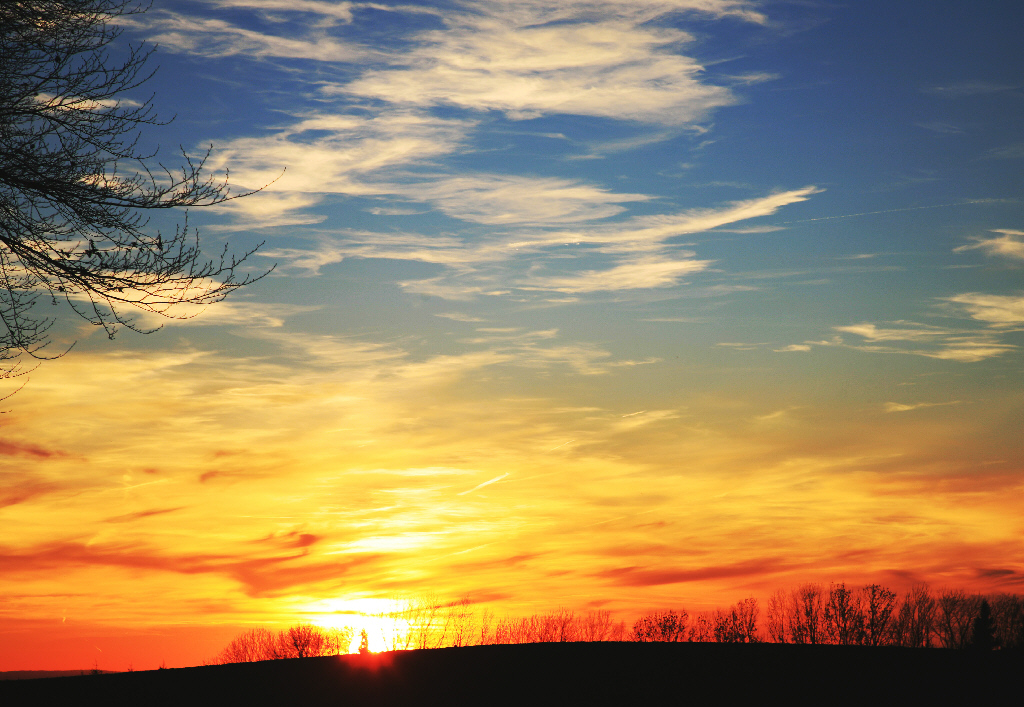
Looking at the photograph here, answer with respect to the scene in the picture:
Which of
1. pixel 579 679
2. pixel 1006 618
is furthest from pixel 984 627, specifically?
pixel 579 679

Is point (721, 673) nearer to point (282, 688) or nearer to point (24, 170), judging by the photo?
point (282, 688)

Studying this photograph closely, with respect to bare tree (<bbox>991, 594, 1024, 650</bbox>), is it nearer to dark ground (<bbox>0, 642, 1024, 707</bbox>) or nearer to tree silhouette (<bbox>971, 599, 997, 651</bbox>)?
tree silhouette (<bbox>971, 599, 997, 651</bbox>)

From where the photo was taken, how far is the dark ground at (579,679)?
33.7 feet

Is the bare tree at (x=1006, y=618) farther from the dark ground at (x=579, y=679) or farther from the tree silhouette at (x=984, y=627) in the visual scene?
the dark ground at (x=579, y=679)

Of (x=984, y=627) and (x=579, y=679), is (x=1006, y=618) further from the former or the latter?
(x=579, y=679)

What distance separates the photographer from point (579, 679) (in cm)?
1081

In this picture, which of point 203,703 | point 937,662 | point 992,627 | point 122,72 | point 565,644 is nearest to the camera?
point 203,703

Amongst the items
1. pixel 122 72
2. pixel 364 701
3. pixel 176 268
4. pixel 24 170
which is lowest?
pixel 364 701

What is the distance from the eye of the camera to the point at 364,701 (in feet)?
34.0

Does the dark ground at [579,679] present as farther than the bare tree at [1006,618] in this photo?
No

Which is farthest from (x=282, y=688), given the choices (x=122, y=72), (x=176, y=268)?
(x=122, y=72)

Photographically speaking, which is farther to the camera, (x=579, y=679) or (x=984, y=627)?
(x=984, y=627)

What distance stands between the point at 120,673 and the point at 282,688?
9.98 ft

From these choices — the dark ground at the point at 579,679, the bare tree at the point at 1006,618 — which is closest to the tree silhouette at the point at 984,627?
the bare tree at the point at 1006,618
